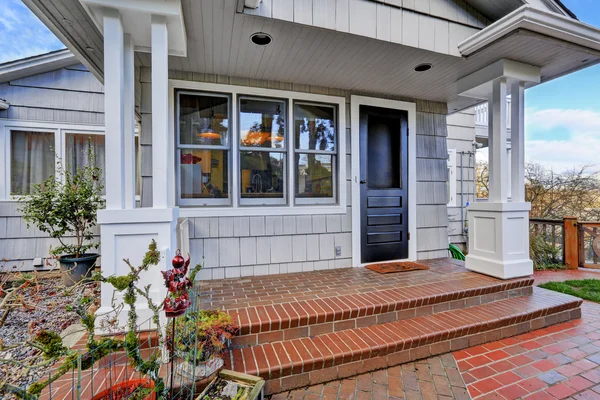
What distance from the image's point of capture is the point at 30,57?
158 inches

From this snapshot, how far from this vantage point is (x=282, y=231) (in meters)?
3.59

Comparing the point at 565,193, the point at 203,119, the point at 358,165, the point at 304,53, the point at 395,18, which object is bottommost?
the point at 565,193

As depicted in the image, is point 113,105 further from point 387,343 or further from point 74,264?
point 387,343

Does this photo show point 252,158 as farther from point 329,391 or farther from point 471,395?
point 471,395

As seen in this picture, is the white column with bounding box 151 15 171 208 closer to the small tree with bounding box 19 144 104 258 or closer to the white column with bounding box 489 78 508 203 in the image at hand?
the small tree with bounding box 19 144 104 258

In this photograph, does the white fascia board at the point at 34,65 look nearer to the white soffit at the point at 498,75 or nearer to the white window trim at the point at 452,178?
the white soffit at the point at 498,75

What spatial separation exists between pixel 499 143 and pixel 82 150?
608cm

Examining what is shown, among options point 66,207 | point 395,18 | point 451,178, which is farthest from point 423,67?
point 66,207

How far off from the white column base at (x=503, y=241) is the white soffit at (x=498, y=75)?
149cm

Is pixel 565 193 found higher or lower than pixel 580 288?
higher

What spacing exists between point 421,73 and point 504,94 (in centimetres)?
103

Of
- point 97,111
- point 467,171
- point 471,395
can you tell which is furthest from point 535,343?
point 97,111

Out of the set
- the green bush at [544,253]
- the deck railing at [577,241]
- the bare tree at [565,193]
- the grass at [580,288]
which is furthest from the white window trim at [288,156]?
the bare tree at [565,193]

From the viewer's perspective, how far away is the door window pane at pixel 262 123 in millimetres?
3502
